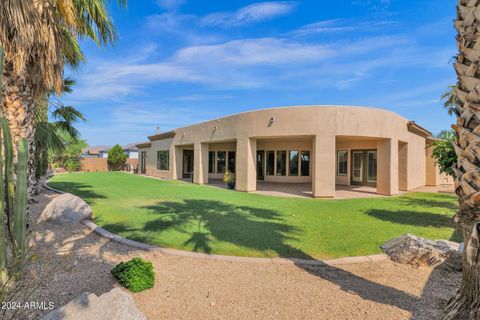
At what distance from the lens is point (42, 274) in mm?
4234

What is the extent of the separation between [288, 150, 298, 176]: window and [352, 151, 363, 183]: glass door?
448 centimetres

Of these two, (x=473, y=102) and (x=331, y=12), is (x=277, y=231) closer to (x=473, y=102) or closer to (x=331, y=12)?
(x=473, y=102)

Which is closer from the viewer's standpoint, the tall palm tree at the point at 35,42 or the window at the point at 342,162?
the tall palm tree at the point at 35,42

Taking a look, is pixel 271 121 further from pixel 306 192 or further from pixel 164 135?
pixel 164 135

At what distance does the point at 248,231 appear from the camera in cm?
713

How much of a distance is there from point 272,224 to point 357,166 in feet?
47.6

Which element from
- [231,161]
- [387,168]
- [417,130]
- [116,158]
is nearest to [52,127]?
[231,161]

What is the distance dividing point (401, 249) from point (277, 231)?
303 centimetres

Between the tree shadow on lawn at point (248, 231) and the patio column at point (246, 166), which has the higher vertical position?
the patio column at point (246, 166)

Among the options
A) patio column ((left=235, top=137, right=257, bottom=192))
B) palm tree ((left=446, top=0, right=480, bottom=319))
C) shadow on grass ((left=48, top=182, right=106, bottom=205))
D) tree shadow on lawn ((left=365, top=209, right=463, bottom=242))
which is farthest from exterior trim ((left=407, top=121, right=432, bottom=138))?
shadow on grass ((left=48, top=182, right=106, bottom=205))

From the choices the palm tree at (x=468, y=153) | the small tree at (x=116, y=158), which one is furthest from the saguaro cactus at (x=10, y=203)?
the small tree at (x=116, y=158)

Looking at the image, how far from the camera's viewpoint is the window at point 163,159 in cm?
2648

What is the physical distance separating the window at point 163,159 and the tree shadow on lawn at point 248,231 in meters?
15.8

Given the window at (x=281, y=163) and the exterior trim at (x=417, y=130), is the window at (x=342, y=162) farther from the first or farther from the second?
the exterior trim at (x=417, y=130)
